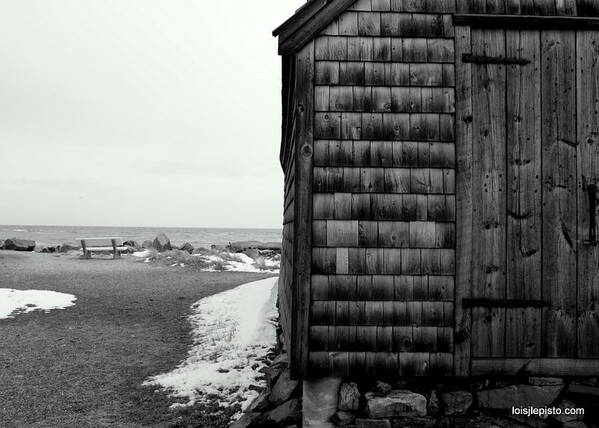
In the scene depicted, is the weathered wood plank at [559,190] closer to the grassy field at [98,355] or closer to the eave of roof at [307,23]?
the eave of roof at [307,23]

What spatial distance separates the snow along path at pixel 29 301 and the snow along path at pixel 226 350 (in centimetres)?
323

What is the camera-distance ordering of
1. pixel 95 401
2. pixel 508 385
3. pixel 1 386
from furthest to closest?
pixel 1 386 < pixel 95 401 < pixel 508 385

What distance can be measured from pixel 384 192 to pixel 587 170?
6.30ft

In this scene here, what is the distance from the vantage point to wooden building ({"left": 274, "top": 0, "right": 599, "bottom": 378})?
374 cm

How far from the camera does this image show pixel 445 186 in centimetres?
381

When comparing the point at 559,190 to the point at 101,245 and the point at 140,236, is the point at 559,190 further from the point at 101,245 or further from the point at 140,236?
the point at 140,236

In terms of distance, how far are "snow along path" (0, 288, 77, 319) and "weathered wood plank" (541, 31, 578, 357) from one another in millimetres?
9764

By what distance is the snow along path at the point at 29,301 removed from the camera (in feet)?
30.0

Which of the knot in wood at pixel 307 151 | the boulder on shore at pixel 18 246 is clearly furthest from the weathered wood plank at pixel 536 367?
the boulder on shore at pixel 18 246

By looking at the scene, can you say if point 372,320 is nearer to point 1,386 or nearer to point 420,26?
point 420,26

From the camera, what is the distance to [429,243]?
12.4 ft

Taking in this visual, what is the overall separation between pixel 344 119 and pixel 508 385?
282 centimetres

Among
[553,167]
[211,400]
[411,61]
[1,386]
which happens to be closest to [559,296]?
[553,167]

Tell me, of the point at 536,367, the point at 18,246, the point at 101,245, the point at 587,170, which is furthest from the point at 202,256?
the point at 587,170
